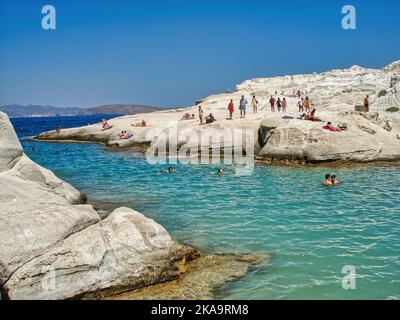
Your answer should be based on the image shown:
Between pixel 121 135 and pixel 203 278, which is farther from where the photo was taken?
pixel 121 135

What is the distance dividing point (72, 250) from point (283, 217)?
330 inches

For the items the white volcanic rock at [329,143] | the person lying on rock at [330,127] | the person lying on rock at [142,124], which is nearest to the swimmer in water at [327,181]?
the white volcanic rock at [329,143]

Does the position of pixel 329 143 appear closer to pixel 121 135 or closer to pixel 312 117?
pixel 312 117

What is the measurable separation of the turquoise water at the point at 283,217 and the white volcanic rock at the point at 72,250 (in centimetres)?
206

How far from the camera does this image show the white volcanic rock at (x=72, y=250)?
8875mm

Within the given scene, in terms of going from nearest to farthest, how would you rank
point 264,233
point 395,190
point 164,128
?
1. point 264,233
2. point 395,190
3. point 164,128

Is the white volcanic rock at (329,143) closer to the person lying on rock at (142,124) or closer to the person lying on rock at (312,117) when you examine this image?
the person lying on rock at (312,117)

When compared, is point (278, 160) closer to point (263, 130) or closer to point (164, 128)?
point (263, 130)

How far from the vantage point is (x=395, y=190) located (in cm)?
1928

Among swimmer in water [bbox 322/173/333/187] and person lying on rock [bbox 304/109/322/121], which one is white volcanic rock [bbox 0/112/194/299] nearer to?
swimmer in water [bbox 322/173/333/187]

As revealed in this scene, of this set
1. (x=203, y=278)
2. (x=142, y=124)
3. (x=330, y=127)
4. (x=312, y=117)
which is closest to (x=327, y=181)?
(x=330, y=127)

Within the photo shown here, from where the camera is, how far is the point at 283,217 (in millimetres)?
15227
